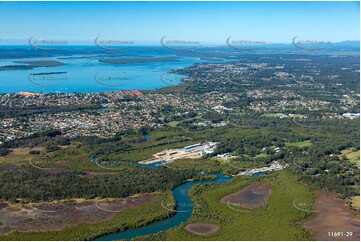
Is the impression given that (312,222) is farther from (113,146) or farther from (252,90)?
(252,90)

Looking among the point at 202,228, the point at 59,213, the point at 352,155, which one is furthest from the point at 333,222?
the point at 59,213

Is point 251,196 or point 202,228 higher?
point 251,196

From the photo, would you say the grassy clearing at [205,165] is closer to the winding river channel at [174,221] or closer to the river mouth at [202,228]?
the winding river channel at [174,221]

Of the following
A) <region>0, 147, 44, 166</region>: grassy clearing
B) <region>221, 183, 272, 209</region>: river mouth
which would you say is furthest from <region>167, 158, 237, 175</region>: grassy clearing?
<region>0, 147, 44, 166</region>: grassy clearing

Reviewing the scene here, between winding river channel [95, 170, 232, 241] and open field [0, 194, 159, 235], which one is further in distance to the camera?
open field [0, 194, 159, 235]

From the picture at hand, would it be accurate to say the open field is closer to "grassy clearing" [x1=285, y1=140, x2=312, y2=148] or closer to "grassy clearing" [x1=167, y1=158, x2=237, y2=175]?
"grassy clearing" [x1=167, y1=158, x2=237, y2=175]

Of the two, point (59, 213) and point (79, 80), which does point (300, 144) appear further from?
point (79, 80)
